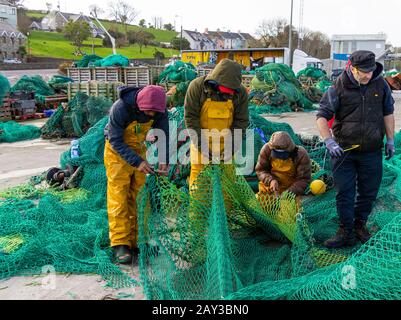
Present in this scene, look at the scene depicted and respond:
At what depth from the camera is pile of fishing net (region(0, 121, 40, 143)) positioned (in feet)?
34.2

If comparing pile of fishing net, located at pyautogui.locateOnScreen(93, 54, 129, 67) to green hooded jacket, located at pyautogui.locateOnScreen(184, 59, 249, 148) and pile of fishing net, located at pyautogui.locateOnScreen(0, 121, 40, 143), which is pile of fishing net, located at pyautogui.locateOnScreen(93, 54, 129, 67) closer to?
pile of fishing net, located at pyautogui.locateOnScreen(0, 121, 40, 143)

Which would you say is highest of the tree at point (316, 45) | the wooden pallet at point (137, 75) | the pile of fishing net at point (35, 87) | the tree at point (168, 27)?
the tree at point (168, 27)

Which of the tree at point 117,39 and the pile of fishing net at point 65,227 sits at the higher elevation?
the tree at point 117,39

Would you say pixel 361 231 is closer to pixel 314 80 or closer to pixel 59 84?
pixel 59 84

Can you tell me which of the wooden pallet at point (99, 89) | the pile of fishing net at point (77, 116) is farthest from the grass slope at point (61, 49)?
the pile of fishing net at point (77, 116)

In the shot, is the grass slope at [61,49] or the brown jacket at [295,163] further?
the grass slope at [61,49]

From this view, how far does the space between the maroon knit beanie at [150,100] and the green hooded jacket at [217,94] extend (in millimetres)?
461

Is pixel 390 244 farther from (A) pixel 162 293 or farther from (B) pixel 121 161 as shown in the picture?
(B) pixel 121 161

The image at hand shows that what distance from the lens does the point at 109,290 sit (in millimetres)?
3230

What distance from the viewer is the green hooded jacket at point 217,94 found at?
3811 mm

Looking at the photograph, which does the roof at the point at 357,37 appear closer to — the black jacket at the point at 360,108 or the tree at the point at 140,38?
the tree at the point at 140,38

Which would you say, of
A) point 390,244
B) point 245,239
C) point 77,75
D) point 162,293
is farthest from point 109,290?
point 77,75

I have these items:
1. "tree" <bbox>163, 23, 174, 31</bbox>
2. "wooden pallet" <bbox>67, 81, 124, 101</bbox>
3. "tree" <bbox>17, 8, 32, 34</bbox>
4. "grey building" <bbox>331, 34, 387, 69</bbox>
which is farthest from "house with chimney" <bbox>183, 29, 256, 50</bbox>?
"wooden pallet" <bbox>67, 81, 124, 101</bbox>
